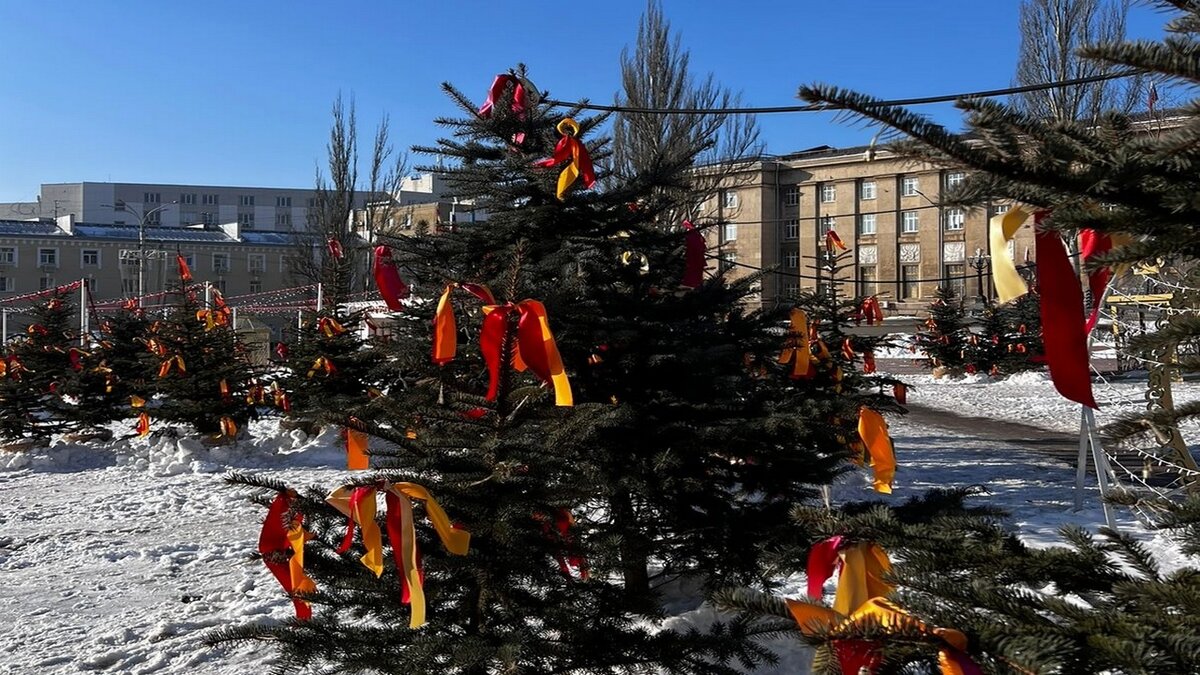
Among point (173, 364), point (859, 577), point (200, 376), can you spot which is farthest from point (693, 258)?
point (173, 364)

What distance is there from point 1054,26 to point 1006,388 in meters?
8.83

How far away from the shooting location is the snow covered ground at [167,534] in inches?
199

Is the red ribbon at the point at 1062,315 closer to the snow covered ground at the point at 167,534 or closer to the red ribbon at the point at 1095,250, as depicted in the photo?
the red ribbon at the point at 1095,250

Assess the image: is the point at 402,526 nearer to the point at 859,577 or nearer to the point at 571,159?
the point at 859,577

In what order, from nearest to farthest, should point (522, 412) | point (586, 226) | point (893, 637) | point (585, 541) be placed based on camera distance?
point (893, 637)
point (522, 412)
point (585, 541)
point (586, 226)

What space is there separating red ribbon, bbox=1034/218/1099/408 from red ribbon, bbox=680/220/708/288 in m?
3.75

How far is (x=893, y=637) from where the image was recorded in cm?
146

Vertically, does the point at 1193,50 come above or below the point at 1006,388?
above

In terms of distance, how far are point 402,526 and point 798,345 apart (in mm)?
3890

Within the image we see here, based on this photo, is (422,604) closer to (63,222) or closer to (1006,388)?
(1006,388)

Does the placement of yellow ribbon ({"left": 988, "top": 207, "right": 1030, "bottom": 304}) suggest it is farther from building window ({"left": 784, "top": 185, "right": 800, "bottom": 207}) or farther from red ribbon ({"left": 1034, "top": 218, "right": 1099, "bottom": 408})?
building window ({"left": 784, "top": 185, "right": 800, "bottom": 207})

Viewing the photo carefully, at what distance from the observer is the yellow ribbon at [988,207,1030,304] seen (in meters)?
1.86

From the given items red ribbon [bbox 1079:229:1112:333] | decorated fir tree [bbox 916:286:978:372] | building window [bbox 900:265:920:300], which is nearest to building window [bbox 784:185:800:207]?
building window [bbox 900:265:920:300]

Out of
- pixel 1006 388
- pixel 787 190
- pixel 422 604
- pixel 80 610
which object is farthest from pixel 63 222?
A: pixel 422 604
